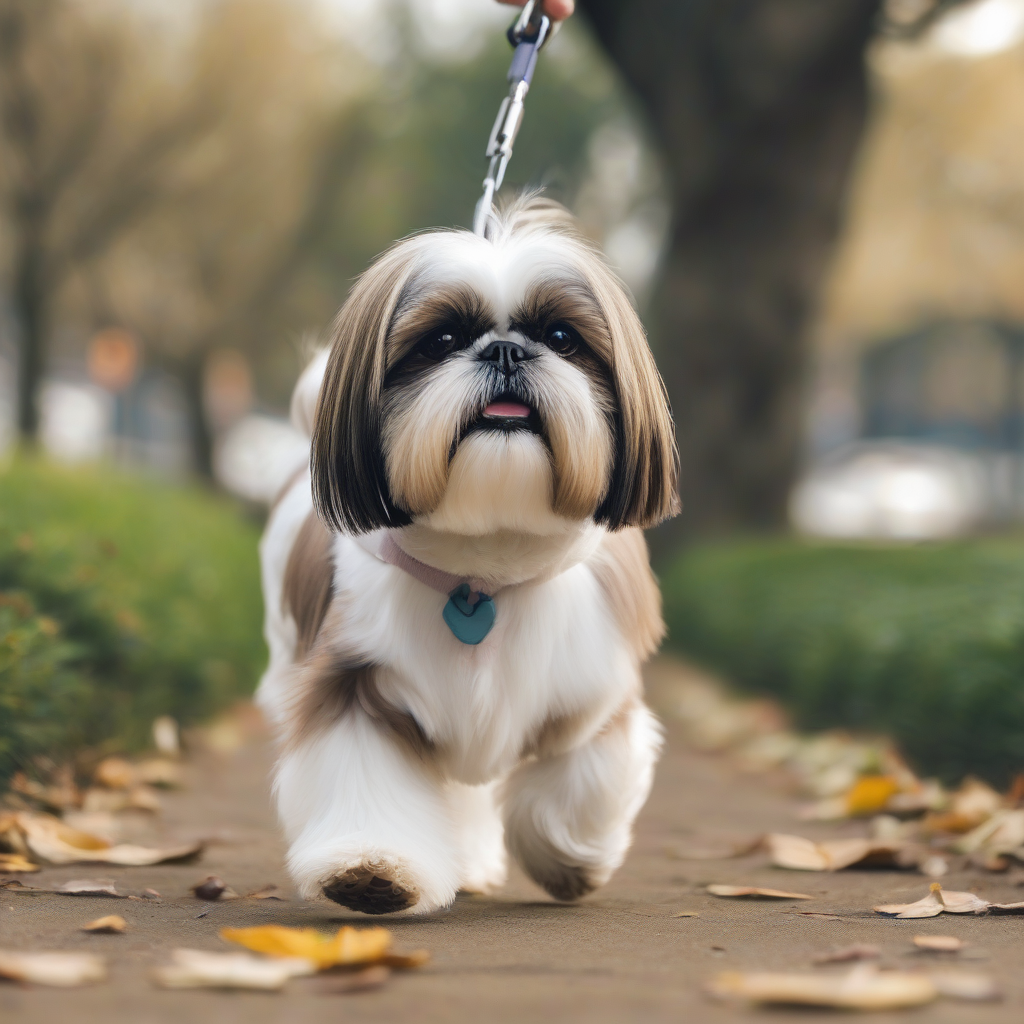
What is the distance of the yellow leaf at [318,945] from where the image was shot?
2.22 meters

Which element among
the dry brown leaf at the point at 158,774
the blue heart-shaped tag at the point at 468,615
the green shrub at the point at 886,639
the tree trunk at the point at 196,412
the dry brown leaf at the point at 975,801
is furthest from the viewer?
the tree trunk at the point at 196,412

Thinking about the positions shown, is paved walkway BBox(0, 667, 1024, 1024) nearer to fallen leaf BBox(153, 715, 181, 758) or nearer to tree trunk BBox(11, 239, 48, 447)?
fallen leaf BBox(153, 715, 181, 758)

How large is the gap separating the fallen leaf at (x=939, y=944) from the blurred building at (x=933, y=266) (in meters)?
8.90

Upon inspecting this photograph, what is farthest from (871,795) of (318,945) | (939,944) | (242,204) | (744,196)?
(242,204)

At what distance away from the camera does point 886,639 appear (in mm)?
5707

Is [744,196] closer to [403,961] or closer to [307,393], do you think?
[307,393]

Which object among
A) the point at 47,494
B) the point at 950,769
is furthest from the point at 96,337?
the point at 950,769

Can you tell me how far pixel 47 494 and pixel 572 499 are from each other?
427cm

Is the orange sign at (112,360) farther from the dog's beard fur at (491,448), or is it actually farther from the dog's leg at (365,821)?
the dog's beard fur at (491,448)

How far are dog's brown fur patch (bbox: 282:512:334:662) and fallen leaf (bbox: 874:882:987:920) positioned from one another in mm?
1428

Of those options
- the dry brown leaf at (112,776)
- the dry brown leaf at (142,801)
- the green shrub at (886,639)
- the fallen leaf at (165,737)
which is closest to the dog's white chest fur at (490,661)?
the dry brown leaf at (142,801)

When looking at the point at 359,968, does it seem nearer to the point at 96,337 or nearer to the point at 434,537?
the point at 434,537

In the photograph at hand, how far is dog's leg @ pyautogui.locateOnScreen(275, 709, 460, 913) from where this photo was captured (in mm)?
2764

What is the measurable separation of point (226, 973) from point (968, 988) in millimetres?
1086
